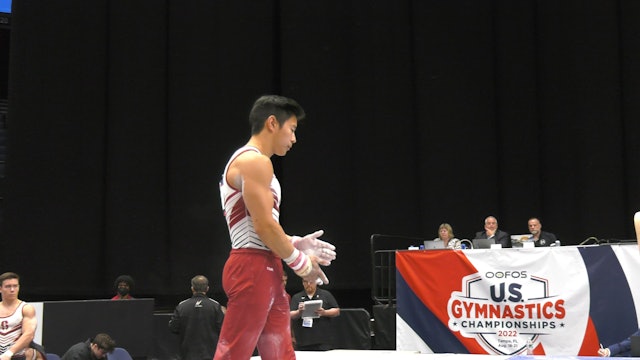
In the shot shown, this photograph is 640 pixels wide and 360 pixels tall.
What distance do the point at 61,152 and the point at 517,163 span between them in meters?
7.80

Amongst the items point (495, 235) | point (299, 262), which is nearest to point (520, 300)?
point (495, 235)

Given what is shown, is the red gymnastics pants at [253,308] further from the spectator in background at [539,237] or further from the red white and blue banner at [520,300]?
the spectator in background at [539,237]

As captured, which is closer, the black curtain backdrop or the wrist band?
the wrist band

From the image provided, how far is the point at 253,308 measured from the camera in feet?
10.7

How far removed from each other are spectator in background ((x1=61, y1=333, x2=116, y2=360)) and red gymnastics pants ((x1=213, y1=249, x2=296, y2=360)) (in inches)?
174

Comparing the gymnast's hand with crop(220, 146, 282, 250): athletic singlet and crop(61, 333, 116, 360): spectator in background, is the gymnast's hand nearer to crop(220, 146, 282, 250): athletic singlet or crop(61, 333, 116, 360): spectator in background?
crop(220, 146, 282, 250): athletic singlet

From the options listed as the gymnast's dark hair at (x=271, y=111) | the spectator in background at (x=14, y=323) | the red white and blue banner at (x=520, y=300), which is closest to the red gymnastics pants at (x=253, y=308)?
the gymnast's dark hair at (x=271, y=111)

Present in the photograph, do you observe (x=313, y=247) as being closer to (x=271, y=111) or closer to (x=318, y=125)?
(x=271, y=111)

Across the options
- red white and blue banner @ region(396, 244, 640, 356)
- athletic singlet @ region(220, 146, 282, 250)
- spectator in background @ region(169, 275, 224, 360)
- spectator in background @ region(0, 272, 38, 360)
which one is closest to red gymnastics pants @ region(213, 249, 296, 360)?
athletic singlet @ region(220, 146, 282, 250)

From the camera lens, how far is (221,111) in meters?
13.5

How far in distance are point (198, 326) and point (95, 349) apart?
7.24 ft

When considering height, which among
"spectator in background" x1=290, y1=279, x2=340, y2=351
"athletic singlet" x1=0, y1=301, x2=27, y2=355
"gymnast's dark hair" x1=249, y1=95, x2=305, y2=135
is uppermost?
"gymnast's dark hair" x1=249, y1=95, x2=305, y2=135

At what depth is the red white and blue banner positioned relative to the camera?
7.95 m

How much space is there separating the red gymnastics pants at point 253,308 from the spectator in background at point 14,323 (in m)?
4.99
